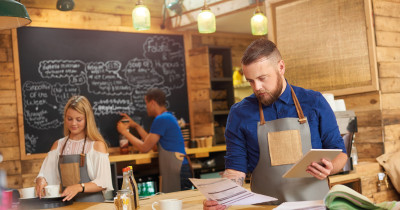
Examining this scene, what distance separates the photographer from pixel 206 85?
7000 millimetres

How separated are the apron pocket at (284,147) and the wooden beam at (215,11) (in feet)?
12.0

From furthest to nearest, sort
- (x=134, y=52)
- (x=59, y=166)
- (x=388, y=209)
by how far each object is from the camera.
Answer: (x=134, y=52) < (x=59, y=166) < (x=388, y=209)

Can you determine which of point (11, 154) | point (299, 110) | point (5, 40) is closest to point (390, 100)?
point (299, 110)

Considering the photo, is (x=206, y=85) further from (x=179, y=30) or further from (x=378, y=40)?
(x=378, y=40)

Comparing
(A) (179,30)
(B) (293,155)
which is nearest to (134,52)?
(A) (179,30)

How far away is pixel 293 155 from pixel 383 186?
1877 mm

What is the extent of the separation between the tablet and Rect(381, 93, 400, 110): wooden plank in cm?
213

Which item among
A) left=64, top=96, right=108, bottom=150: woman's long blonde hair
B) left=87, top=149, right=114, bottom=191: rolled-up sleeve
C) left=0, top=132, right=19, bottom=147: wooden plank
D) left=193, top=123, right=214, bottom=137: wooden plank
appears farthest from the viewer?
left=193, top=123, right=214, bottom=137: wooden plank

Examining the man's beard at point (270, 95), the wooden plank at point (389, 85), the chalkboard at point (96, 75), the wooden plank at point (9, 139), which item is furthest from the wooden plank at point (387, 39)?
the wooden plank at point (9, 139)

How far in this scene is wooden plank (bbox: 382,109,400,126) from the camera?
3947mm

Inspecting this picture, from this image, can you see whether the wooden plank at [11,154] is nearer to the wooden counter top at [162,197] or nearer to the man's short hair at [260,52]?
the wooden counter top at [162,197]

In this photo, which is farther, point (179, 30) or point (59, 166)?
point (179, 30)

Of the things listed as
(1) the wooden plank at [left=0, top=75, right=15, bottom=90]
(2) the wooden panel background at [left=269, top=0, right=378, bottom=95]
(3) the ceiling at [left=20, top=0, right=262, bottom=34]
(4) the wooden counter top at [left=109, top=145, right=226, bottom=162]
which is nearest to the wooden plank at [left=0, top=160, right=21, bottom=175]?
(1) the wooden plank at [left=0, top=75, right=15, bottom=90]

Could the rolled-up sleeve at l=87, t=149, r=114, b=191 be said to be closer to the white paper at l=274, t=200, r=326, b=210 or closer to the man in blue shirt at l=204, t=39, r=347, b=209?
the man in blue shirt at l=204, t=39, r=347, b=209
